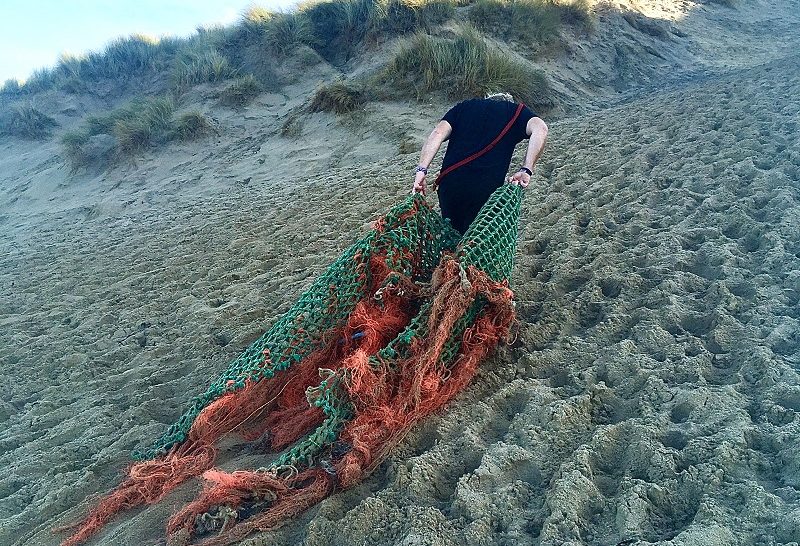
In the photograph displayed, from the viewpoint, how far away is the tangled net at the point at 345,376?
244 cm

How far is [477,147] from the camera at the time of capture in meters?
3.53

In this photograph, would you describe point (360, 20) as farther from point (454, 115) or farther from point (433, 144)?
point (433, 144)

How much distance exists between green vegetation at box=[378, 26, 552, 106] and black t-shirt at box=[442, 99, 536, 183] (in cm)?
573

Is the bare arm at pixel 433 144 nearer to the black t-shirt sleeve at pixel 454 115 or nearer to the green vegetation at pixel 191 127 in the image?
the black t-shirt sleeve at pixel 454 115

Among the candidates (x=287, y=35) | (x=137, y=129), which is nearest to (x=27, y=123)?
(x=137, y=129)

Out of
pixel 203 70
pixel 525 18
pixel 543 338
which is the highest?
pixel 203 70

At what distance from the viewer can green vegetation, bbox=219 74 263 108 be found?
1155 cm

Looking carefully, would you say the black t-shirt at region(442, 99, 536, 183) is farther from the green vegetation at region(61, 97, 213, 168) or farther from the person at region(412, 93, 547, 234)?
the green vegetation at region(61, 97, 213, 168)

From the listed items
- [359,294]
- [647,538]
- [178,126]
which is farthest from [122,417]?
[178,126]

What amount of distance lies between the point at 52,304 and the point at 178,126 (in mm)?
6108

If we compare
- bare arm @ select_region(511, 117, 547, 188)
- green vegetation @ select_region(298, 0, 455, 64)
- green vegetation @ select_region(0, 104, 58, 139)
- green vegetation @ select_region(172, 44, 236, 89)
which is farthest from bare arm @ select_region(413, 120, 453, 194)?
green vegetation @ select_region(0, 104, 58, 139)

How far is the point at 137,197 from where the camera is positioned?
9125 mm

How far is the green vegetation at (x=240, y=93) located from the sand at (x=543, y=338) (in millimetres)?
3642

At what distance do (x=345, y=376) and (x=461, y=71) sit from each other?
25.3 ft
